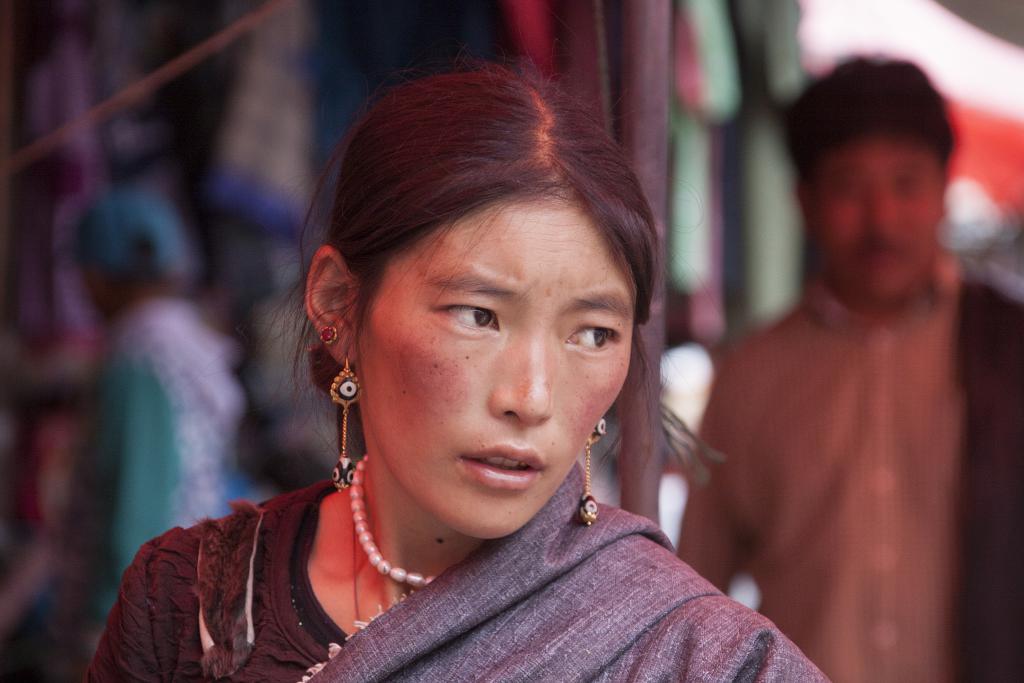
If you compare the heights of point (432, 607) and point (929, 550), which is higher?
point (432, 607)

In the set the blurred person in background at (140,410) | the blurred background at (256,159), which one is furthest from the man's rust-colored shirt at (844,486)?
the blurred person in background at (140,410)

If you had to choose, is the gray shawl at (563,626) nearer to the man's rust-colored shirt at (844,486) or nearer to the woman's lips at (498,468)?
the woman's lips at (498,468)

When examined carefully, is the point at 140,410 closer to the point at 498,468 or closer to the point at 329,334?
the point at 329,334

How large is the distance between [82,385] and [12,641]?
84 cm

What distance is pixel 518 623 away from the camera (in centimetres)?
136

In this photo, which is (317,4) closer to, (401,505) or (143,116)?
(143,116)

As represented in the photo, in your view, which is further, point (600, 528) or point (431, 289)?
point (600, 528)

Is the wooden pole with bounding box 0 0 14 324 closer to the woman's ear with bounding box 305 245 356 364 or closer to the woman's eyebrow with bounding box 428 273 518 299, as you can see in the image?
the woman's ear with bounding box 305 245 356 364

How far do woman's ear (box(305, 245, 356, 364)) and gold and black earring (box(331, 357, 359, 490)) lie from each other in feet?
0.08

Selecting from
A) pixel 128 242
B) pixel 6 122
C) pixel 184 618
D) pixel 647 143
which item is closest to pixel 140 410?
pixel 128 242

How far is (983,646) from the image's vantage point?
99.5 inches

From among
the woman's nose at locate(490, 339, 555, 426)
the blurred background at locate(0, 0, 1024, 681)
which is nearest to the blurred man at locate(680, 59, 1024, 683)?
the blurred background at locate(0, 0, 1024, 681)

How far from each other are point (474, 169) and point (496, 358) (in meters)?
0.20

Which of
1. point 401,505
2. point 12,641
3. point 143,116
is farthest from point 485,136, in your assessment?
point 12,641
